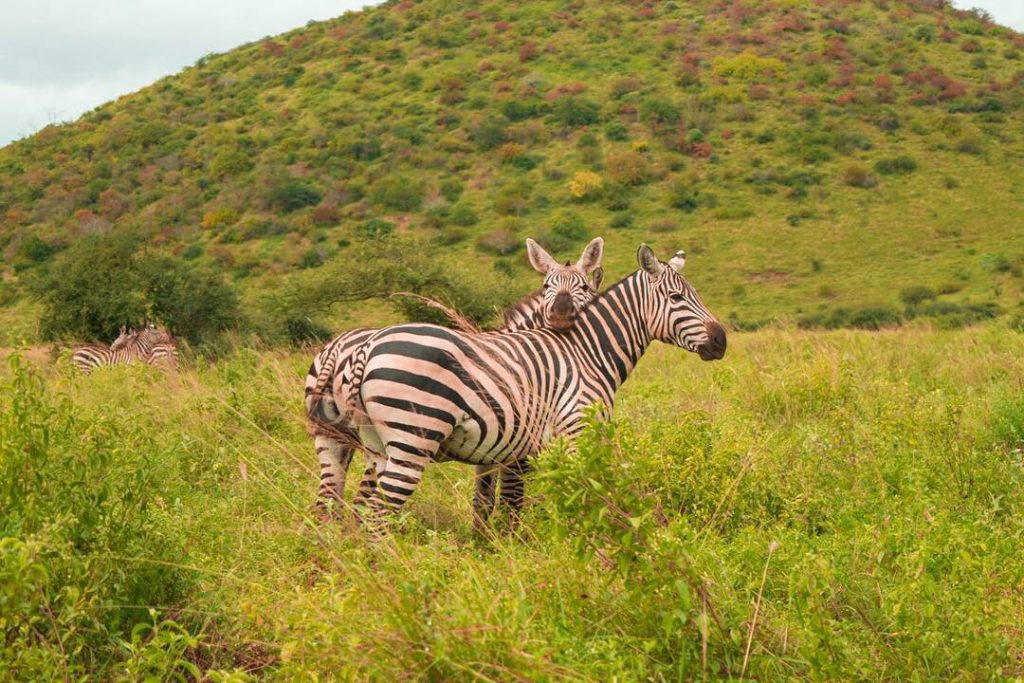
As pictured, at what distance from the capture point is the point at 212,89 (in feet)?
218

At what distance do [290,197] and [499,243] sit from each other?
12331 millimetres

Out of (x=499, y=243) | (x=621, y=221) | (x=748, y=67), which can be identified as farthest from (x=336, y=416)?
(x=748, y=67)

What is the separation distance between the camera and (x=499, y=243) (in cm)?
4219

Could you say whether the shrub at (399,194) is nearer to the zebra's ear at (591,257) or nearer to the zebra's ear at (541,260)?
the zebra's ear at (541,260)

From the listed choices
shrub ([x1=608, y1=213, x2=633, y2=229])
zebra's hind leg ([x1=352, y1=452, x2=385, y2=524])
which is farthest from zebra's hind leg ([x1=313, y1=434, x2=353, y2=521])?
shrub ([x1=608, y1=213, x2=633, y2=229])

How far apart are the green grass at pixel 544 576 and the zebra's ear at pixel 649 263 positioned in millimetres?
1348

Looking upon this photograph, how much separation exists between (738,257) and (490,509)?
36.4 metres

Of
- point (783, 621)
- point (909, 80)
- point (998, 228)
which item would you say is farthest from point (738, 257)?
point (783, 621)

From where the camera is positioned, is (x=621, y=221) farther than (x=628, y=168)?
No

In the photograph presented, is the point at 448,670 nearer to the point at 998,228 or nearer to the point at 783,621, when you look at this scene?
the point at 783,621

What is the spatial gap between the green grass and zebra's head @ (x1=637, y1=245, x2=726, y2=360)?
94cm

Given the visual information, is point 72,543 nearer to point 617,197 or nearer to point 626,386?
point 626,386

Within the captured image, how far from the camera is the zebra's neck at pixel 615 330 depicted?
625 centimetres

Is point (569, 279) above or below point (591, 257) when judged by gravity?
below
